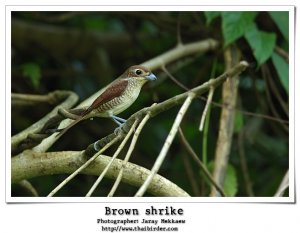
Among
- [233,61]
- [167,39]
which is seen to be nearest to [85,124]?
[167,39]

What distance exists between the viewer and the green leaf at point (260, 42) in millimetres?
3041

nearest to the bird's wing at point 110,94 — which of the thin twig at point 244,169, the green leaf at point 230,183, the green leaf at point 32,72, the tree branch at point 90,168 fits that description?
the tree branch at point 90,168

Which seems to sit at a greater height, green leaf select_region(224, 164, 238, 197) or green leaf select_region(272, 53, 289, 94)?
green leaf select_region(272, 53, 289, 94)

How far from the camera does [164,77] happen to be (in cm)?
360

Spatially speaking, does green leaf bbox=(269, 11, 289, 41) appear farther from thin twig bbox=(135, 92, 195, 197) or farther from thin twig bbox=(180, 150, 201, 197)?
thin twig bbox=(135, 92, 195, 197)

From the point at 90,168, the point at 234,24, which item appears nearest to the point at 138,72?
Answer: the point at 90,168

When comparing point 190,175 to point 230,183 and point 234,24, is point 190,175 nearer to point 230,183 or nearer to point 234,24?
point 230,183

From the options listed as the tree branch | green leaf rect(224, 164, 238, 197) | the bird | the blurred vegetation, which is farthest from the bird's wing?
green leaf rect(224, 164, 238, 197)

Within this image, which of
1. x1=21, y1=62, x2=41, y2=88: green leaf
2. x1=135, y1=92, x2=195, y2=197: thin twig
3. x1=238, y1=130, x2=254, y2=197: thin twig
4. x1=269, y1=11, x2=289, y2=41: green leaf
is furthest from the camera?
x1=21, y1=62, x2=41, y2=88: green leaf

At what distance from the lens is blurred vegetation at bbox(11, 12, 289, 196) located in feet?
11.3

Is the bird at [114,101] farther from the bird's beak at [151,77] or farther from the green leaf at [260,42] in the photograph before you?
the green leaf at [260,42]
